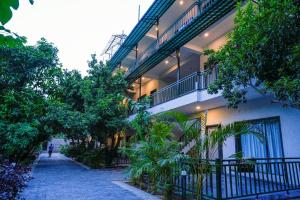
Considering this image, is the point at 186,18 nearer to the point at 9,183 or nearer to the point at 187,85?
the point at 187,85

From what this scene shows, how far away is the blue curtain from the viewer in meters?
10.0

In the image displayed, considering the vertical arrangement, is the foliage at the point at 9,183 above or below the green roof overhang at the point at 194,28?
below

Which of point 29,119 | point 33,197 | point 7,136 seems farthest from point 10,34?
point 29,119

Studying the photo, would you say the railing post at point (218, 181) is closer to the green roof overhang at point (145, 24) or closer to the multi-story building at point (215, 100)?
the multi-story building at point (215, 100)

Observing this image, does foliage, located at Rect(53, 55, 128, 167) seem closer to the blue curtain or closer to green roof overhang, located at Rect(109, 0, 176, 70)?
green roof overhang, located at Rect(109, 0, 176, 70)

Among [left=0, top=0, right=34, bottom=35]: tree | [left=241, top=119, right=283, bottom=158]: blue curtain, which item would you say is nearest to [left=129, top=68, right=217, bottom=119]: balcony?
[left=241, top=119, right=283, bottom=158]: blue curtain

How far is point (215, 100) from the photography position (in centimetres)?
1162

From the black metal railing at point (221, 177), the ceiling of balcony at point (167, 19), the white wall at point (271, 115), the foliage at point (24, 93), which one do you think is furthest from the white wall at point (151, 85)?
the black metal railing at point (221, 177)

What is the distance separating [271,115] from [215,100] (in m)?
2.46

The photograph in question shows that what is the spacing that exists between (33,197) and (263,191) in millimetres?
6976

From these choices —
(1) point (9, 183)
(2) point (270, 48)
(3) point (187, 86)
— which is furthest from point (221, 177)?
(3) point (187, 86)

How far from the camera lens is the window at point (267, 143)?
10.0m

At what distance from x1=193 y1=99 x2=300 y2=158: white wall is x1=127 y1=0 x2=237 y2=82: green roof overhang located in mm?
4423

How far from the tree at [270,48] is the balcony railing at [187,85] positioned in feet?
8.13
